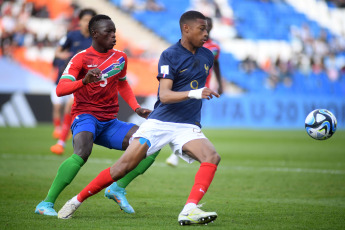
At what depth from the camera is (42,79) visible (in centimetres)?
2602

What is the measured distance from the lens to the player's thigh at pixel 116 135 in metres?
6.60

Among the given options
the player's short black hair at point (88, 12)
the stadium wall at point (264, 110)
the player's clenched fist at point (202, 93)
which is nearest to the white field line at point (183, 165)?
the player's short black hair at point (88, 12)

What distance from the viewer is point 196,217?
543cm

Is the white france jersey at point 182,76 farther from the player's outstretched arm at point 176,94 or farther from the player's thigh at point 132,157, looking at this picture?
the player's thigh at point 132,157

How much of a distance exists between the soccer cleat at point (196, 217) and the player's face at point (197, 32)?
1.70 meters

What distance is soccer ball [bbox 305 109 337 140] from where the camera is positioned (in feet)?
24.0

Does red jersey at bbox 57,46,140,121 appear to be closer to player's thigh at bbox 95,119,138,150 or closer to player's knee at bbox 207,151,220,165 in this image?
player's thigh at bbox 95,119,138,150

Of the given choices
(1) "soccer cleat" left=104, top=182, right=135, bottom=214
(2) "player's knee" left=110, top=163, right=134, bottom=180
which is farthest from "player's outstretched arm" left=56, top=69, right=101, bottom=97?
(1) "soccer cleat" left=104, top=182, right=135, bottom=214

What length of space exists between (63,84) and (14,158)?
21.3ft

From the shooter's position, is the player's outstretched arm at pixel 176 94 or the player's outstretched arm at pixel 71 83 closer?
the player's outstretched arm at pixel 176 94

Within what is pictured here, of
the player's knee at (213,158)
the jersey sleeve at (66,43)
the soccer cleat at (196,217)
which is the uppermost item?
the player's knee at (213,158)

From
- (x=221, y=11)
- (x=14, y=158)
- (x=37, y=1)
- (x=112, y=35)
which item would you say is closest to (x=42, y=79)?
(x=37, y=1)

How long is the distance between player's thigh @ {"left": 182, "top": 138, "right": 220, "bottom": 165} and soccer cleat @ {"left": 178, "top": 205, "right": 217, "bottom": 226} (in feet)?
1.69

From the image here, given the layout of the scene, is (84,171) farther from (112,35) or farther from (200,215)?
(200,215)
